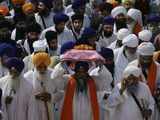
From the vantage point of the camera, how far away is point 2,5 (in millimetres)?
17516

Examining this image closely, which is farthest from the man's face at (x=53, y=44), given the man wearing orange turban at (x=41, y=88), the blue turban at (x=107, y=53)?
the man wearing orange turban at (x=41, y=88)

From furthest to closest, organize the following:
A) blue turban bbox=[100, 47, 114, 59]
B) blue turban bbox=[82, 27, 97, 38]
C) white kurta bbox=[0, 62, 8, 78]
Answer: blue turban bbox=[82, 27, 97, 38]
blue turban bbox=[100, 47, 114, 59]
white kurta bbox=[0, 62, 8, 78]

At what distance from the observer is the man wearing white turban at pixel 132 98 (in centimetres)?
1095

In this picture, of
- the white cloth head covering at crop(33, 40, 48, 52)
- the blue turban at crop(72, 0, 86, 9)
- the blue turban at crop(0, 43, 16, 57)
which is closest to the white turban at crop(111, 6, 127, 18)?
the blue turban at crop(72, 0, 86, 9)

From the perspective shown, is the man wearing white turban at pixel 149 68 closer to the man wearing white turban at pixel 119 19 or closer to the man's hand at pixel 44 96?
the man's hand at pixel 44 96

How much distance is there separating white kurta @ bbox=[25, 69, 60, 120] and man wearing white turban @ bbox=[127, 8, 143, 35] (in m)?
4.09

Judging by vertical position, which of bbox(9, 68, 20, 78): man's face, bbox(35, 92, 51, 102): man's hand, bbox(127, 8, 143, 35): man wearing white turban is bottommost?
bbox(127, 8, 143, 35): man wearing white turban

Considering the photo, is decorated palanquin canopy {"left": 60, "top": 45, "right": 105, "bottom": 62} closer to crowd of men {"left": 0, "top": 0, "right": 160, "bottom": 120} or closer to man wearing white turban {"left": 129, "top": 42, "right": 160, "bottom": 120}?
crowd of men {"left": 0, "top": 0, "right": 160, "bottom": 120}

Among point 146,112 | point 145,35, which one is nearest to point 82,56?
point 146,112

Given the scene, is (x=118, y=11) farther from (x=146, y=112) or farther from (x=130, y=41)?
(x=146, y=112)

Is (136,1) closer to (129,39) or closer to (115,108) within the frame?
(129,39)

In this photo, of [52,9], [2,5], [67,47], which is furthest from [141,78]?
[2,5]

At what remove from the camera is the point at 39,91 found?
11.2m

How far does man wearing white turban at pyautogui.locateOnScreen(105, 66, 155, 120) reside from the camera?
10953mm
